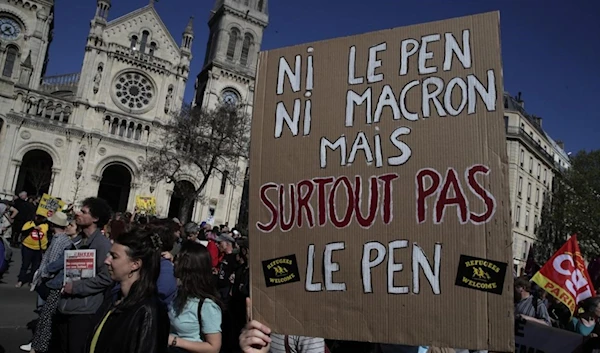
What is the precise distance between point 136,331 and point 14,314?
6.40 meters

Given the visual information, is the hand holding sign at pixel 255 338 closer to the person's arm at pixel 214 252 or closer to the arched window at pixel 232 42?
the person's arm at pixel 214 252

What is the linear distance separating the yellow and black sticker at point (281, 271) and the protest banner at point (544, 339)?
2.98 m

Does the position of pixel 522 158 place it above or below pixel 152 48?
below

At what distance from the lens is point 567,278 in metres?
5.83

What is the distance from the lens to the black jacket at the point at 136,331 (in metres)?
2.41

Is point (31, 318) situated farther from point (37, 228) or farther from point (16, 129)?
point (16, 129)

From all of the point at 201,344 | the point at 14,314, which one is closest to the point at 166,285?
the point at 201,344

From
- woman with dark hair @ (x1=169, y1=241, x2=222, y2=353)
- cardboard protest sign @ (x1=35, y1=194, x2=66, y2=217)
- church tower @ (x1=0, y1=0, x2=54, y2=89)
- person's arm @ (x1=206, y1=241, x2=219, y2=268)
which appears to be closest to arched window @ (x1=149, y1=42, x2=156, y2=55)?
church tower @ (x1=0, y1=0, x2=54, y2=89)

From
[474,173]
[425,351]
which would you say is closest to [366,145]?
[474,173]

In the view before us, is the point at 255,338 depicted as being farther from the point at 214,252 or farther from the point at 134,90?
the point at 134,90

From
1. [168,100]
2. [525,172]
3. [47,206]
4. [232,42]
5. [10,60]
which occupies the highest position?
[232,42]

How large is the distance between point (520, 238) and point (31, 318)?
41.4 metres

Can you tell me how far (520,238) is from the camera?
41625mm

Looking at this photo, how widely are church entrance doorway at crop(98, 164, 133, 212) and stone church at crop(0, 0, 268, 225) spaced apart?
0.08m
